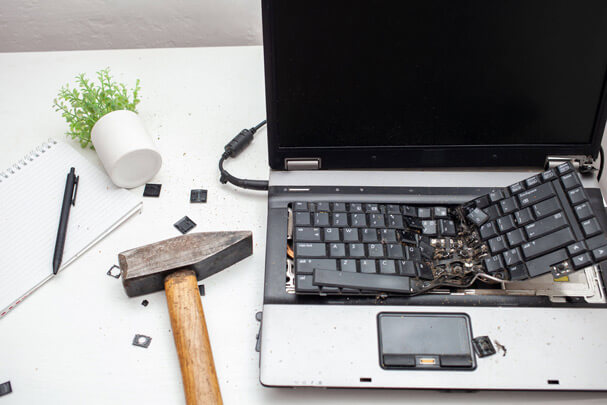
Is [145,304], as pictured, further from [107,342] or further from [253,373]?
[253,373]

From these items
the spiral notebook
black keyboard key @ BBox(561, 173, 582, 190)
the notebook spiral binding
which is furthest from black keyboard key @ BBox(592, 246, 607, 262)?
the notebook spiral binding

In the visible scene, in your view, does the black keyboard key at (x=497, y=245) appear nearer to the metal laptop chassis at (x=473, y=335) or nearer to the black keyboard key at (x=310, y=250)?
the metal laptop chassis at (x=473, y=335)

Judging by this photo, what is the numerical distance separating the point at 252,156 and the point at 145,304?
356mm

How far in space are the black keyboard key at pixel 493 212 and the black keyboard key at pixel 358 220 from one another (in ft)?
0.64

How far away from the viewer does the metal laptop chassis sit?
2.35ft

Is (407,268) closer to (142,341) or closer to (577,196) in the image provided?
(577,196)

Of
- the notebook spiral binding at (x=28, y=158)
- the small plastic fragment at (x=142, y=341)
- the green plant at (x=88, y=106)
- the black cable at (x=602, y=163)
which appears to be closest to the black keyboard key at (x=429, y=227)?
the black cable at (x=602, y=163)

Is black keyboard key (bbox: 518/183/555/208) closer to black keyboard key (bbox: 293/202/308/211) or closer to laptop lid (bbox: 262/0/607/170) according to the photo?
laptop lid (bbox: 262/0/607/170)

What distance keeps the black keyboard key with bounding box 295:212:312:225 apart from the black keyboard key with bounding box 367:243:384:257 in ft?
0.34

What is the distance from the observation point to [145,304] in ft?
2.78

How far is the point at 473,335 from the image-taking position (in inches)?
29.5

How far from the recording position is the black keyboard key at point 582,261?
72 cm

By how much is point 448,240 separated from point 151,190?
0.55 meters

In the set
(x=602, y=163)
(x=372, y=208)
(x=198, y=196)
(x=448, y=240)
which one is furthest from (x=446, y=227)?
(x=198, y=196)
